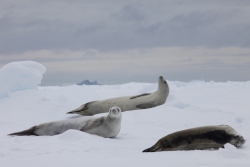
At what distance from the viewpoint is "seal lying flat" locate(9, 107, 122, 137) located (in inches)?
255

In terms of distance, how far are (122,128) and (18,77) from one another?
4751mm

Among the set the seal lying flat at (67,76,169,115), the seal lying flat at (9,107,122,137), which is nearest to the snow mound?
the seal lying flat at (67,76,169,115)

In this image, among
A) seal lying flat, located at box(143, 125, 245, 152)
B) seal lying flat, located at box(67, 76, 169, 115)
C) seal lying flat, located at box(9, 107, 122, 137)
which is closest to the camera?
seal lying flat, located at box(143, 125, 245, 152)

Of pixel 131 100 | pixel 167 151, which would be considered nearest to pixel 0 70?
pixel 131 100

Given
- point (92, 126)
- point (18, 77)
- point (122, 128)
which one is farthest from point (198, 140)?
Answer: point (18, 77)

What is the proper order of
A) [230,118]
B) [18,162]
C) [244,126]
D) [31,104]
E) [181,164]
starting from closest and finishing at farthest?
[181,164], [18,162], [244,126], [230,118], [31,104]

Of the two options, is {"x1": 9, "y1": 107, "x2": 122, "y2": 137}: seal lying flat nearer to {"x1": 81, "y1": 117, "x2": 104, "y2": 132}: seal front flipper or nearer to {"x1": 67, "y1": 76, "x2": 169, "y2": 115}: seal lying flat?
{"x1": 81, "y1": 117, "x2": 104, "y2": 132}: seal front flipper

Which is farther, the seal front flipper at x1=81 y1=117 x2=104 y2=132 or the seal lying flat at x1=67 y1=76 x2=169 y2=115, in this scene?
the seal lying flat at x1=67 y1=76 x2=169 y2=115

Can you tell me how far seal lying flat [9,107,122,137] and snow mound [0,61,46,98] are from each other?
4.24m

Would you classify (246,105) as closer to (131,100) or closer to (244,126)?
(244,126)

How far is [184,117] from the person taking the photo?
902 cm

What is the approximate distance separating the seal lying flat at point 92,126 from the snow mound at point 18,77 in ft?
13.9

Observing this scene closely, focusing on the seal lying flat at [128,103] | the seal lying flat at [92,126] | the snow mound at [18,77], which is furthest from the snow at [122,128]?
the seal lying flat at [128,103]

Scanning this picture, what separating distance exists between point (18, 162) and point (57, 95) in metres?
7.18
